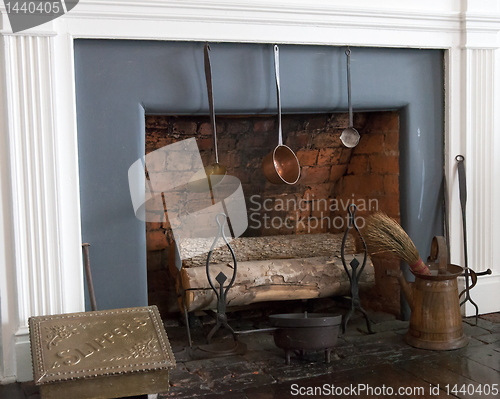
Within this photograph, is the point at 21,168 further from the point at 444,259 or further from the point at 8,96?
the point at 444,259

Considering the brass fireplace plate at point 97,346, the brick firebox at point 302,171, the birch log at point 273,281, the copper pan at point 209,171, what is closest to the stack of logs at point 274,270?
the birch log at point 273,281

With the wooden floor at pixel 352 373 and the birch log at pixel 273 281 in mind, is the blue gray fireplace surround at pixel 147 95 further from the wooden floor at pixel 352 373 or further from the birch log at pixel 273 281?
the wooden floor at pixel 352 373

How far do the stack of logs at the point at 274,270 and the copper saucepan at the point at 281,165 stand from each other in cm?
52

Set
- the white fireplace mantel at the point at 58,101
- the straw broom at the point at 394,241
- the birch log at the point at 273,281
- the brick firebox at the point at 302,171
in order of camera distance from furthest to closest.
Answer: the brick firebox at the point at 302,171 → the birch log at the point at 273,281 → the straw broom at the point at 394,241 → the white fireplace mantel at the point at 58,101

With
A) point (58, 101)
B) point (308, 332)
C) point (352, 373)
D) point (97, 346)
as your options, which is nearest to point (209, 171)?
point (58, 101)

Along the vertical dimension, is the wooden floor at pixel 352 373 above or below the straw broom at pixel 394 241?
below

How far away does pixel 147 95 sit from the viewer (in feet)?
8.03

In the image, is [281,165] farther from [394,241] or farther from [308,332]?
[308,332]

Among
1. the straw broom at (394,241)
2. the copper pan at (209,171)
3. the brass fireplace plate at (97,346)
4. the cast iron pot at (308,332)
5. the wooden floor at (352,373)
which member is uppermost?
the copper pan at (209,171)

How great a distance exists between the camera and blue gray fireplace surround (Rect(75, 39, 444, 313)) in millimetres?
2389

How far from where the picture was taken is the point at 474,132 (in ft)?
9.64

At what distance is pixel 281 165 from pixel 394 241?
0.73 meters

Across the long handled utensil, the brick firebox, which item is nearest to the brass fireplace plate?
the brick firebox

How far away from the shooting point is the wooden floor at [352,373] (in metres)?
2.11
